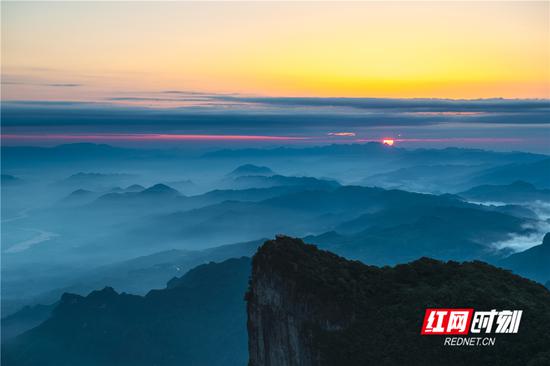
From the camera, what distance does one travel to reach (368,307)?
124 feet

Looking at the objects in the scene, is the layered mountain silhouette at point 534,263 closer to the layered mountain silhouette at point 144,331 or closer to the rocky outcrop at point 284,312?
the layered mountain silhouette at point 144,331

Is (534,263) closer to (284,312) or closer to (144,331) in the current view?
(144,331)

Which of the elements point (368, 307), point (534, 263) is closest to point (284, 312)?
point (368, 307)

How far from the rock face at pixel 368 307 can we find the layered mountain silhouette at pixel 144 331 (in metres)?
88.1

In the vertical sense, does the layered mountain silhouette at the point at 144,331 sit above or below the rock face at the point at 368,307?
below

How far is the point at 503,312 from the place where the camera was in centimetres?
3397

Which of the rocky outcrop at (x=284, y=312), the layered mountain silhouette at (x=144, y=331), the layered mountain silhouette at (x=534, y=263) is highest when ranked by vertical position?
the rocky outcrop at (x=284, y=312)

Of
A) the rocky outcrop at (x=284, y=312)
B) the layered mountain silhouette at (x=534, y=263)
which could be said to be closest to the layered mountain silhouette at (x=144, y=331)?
the rocky outcrop at (x=284, y=312)

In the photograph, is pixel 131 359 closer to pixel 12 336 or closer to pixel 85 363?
pixel 85 363

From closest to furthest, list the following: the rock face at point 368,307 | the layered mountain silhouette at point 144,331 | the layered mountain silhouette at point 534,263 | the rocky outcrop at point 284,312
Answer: the rock face at point 368,307
the rocky outcrop at point 284,312
the layered mountain silhouette at point 144,331
the layered mountain silhouette at point 534,263

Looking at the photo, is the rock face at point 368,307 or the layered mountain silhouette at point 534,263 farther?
the layered mountain silhouette at point 534,263

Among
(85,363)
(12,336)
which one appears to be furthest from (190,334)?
(12,336)

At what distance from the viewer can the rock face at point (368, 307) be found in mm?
32719

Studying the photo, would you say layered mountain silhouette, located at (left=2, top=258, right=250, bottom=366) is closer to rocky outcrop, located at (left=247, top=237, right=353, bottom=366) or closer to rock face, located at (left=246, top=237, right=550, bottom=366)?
rocky outcrop, located at (left=247, top=237, right=353, bottom=366)
